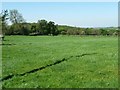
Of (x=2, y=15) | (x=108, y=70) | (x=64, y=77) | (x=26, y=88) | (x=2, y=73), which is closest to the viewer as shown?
(x=26, y=88)

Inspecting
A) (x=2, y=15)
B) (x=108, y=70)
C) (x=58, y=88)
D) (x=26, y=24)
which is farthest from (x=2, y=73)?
(x=26, y=24)

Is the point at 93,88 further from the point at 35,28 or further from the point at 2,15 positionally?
the point at 35,28

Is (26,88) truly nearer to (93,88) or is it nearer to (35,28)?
(93,88)

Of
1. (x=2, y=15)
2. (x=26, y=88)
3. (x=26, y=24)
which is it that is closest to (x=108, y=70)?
(x=26, y=88)

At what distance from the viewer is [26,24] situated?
145 metres

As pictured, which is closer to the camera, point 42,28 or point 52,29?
point 42,28

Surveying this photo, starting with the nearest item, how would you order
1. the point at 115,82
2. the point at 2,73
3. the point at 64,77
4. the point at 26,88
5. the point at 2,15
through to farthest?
the point at 26,88
the point at 115,82
the point at 64,77
the point at 2,73
the point at 2,15

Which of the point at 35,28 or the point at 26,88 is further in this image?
the point at 35,28

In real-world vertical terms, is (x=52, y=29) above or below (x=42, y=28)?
below

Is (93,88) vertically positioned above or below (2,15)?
below

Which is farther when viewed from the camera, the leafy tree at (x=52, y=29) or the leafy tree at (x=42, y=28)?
the leafy tree at (x=52, y=29)

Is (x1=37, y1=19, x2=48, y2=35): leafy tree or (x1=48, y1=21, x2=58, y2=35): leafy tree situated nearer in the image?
(x1=37, y1=19, x2=48, y2=35): leafy tree

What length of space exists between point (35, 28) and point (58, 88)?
135 meters

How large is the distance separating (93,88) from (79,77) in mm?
2717
